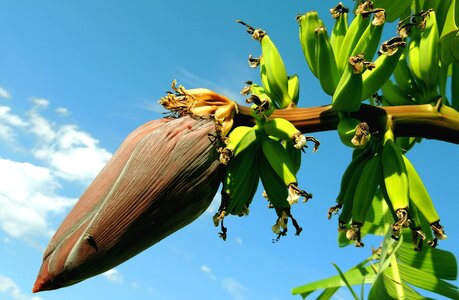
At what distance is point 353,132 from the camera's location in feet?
3.75

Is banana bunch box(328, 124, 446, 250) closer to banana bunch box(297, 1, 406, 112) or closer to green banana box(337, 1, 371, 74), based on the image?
banana bunch box(297, 1, 406, 112)

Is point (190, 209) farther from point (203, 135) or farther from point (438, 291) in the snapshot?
point (438, 291)

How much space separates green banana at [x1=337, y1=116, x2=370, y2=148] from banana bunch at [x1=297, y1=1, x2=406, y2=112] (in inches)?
1.0

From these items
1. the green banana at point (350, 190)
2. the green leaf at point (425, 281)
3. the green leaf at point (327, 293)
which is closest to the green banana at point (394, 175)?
the green banana at point (350, 190)

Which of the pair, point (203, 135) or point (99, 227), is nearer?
point (99, 227)

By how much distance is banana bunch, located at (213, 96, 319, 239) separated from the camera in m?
1.18

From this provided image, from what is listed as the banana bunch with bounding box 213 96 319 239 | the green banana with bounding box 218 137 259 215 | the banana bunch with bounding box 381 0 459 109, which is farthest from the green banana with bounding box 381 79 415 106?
the green banana with bounding box 218 137 259 215

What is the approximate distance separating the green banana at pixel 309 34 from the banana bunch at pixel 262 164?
0.18 metres

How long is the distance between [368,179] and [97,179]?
60 cm

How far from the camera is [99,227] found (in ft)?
3.47

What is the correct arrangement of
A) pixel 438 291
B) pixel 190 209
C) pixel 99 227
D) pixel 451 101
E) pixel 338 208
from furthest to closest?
1. pixel 438 291
2. pixel 451 101
3. pixel 338 208
4. pixel 190 209
5. pixel 99 227

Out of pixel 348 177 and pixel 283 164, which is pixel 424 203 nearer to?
pixel 348 177

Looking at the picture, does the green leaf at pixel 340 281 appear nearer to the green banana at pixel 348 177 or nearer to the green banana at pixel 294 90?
the green banana at pixel 348 177

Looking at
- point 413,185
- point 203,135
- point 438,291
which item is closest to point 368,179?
point 413,185
